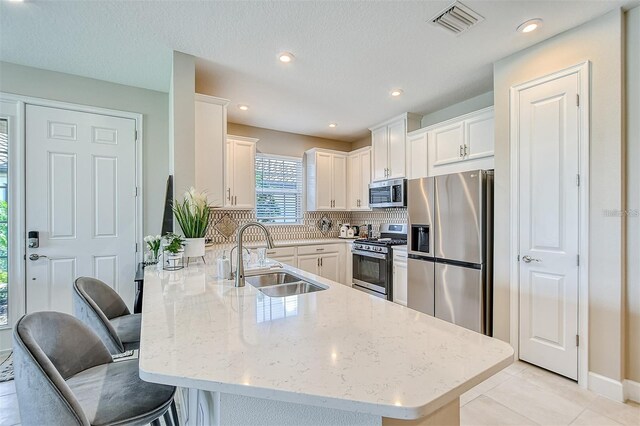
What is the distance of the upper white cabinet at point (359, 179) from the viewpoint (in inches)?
191

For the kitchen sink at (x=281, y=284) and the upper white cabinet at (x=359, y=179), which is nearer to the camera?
the kitchen sink at (x=281, y=284)

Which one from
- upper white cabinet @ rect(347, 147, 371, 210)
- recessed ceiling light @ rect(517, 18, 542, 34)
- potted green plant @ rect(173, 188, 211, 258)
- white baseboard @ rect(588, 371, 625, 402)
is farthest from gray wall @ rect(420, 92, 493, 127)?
potted green plant @ rect(173, 188, 211, 258)

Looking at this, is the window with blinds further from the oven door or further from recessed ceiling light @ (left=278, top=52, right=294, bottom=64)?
recessed ceiling light @ (left=278, top=52, right=294, bottom=64)

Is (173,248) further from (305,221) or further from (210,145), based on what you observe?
→ (305,221)

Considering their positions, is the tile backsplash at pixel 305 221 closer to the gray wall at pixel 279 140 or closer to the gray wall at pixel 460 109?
the gray wall at pixel 279 140

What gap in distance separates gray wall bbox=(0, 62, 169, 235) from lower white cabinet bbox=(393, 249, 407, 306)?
2943 millimetres

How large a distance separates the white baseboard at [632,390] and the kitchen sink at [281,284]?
2222mm

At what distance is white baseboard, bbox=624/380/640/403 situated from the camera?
198 cm

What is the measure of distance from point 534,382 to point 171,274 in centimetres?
281

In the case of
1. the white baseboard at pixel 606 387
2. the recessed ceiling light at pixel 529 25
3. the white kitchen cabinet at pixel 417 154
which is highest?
the recessed ceiling light at pixel 529 25

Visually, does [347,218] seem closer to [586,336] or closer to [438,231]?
[438,231]

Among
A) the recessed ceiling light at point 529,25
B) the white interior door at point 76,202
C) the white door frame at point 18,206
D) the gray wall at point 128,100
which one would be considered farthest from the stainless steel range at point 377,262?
the white door frame at point 18,206

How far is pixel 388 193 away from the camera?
4238mm

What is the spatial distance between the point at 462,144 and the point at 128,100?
3.71 metres
